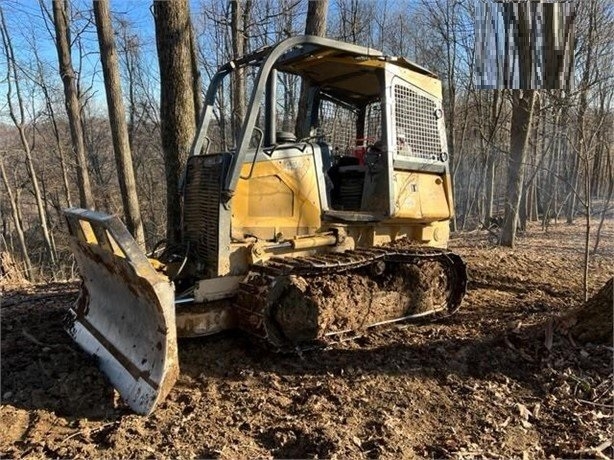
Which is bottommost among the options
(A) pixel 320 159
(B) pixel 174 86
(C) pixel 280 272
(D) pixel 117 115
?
(C) pixel 280 272

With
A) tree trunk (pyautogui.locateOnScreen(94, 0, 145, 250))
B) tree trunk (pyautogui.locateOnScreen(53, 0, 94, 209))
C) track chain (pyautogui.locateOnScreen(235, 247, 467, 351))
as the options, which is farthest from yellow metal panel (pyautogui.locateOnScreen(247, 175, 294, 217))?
tree trunk (pyautogui.locateOnScreen(53, 0, 94, 209))

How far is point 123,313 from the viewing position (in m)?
4.24

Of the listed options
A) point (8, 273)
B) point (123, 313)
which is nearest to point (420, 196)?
point (123, 313)

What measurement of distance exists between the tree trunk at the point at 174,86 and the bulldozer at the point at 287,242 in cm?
141

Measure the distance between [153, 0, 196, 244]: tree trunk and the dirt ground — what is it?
2527 millimetres

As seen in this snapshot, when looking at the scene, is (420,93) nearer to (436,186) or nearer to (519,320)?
(436,186)

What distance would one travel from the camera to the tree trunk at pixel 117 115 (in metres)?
10.1

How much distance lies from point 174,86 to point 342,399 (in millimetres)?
4804

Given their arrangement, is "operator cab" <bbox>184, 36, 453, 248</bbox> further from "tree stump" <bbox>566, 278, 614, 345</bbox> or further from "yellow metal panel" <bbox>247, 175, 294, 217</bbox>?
"tree stump" <bbox>566, 278, 614, 345</bbox>

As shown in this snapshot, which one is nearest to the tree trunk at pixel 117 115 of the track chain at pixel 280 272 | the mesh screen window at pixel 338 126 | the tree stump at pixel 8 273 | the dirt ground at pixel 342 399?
the tree stump at pixel 8 273

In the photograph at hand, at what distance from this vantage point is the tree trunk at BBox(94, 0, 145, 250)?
10.1m

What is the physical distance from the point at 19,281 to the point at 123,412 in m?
5.66

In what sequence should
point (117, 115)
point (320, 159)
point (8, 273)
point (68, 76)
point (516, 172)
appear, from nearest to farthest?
point (320, 159), point (8, 273), point (516, 172), point (117, 115), point (68, 76)

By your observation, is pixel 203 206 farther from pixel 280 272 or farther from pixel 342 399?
pixel 342 399
